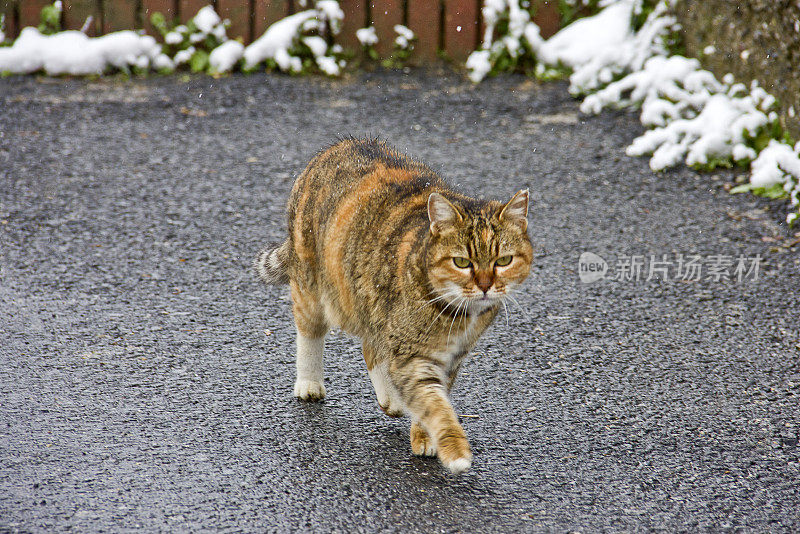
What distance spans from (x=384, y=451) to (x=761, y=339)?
193cm

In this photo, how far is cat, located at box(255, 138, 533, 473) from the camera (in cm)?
322

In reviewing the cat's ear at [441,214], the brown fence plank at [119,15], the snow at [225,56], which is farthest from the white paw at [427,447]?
the brown fence plank at [119,15]

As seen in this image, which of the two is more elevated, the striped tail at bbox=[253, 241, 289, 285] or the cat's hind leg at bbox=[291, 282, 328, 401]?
the striped tail at bbox=[253, 241, 289, 285]

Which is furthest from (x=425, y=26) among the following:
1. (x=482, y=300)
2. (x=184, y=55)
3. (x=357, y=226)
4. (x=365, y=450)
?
(x=365, y=450)

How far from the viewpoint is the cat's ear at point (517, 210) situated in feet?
10.8

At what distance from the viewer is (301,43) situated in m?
8.18

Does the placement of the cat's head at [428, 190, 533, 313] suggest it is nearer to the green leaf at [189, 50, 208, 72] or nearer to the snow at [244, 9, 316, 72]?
the snow at [244, 9, 316, 72]

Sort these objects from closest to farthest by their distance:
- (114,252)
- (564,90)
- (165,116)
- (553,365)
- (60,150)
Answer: (553,365), (114,252), (60,150), (165,116), (564,90)

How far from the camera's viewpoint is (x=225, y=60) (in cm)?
802

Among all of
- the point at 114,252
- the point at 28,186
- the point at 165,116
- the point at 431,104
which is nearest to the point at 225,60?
the point at 165,116

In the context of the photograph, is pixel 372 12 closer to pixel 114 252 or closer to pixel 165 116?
pixel 165 116

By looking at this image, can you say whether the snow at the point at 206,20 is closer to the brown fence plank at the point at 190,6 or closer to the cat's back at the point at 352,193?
the brown fence plank at the point at 190,6

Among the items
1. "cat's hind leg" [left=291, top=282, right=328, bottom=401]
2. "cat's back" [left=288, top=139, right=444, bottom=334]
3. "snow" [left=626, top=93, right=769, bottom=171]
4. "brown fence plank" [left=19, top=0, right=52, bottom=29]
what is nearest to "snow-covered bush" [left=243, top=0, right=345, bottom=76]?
"brown fence plank" [left=19, top=0, right=52, bottom=29]

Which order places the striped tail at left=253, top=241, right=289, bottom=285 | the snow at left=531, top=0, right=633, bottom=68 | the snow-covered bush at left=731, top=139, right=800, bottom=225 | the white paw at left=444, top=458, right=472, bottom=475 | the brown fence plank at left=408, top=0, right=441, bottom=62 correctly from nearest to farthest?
1. the white paw at left=444, top=458, right=472, bottom=475
2. the striped tail at left=253, top=241, right=289, bottom=285
3. the snow-covered bush at left=731, top=139, right=800, bottom=225
4. the snow at left=531, top=0, right=633, bottom=68
5. the brown fence plank at left=408, top=0, right=441, bottom=62
